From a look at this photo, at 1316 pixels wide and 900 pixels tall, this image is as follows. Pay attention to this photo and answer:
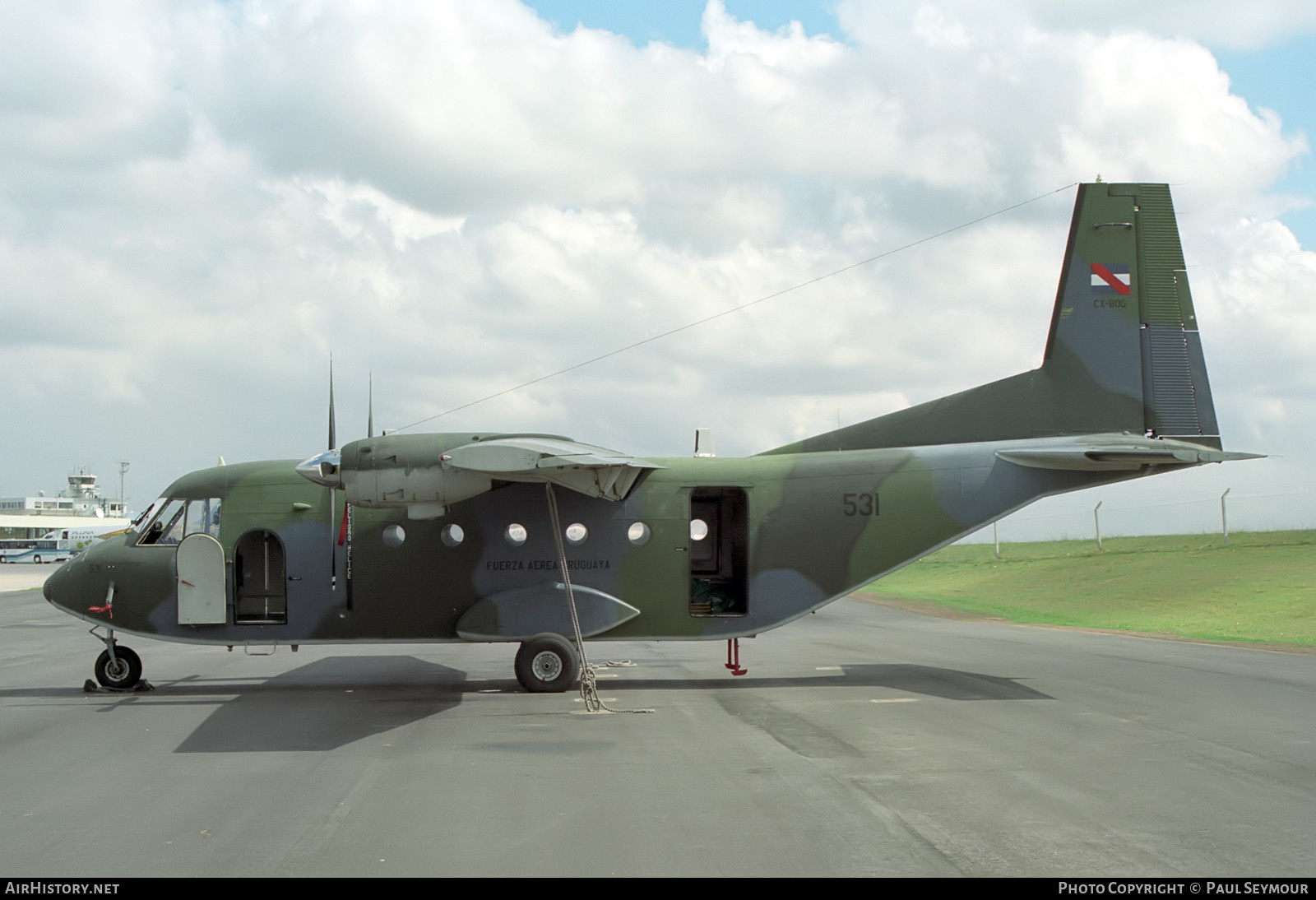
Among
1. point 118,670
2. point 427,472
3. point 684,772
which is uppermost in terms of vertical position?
point 427,472

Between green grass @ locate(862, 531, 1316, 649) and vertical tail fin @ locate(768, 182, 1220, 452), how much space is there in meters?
7.90

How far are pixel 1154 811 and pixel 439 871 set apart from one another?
210 inches

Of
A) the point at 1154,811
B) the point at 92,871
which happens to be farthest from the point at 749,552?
the point at 92,871

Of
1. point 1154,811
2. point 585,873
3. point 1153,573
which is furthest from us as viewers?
point 1153,573

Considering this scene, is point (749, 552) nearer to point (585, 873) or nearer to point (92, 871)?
point (585, 873)

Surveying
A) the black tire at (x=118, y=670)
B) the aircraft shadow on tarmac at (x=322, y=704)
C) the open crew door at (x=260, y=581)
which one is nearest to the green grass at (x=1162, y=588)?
the aircraft shadow on tarmac at (x=322, y=704)

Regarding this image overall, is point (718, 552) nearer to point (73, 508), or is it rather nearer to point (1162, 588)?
point (1162, 588)

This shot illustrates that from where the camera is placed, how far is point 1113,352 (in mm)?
15859

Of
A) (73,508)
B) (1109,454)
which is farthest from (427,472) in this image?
(73,508)

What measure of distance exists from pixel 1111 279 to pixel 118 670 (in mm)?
16519

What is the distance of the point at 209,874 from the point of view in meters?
6.22

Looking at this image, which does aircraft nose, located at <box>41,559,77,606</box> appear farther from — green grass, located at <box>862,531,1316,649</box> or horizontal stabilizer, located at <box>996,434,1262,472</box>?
green grass, located at <box>862,531,1316,649</box>

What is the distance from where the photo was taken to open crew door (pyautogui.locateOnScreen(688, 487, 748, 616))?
15.2m

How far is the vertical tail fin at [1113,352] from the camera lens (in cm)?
1582
